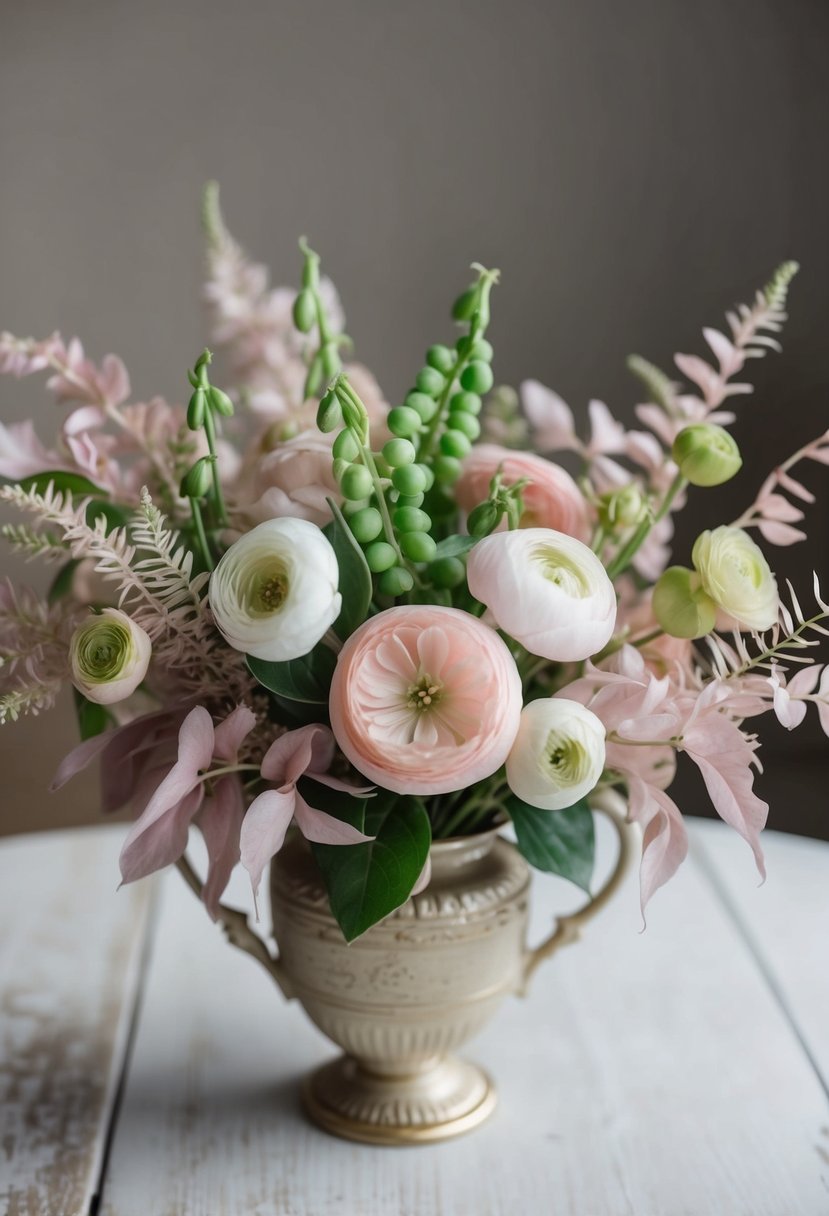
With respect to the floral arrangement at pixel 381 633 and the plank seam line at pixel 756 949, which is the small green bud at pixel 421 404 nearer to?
the floral arrangement at pixel 381 633

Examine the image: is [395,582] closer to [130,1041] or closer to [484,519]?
[484,519]

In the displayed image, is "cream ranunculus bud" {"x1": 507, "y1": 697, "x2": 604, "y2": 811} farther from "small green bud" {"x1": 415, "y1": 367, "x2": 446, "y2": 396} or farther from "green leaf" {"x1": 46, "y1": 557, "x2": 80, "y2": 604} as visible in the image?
"green leaf" {"x1": 46, "y1": 557, "x2": 80, "y2": 604}

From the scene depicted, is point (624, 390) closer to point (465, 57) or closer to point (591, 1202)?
point (465, 57)

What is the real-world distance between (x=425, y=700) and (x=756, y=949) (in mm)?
517

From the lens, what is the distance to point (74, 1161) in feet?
2.14

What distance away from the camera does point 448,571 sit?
0.57m

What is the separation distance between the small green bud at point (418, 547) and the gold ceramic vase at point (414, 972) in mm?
160

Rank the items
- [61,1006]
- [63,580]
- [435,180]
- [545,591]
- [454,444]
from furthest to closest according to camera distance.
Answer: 1. [435,180]
2. [61,1006]
3. [63,580]
4. [454,444]
5. [545,591]

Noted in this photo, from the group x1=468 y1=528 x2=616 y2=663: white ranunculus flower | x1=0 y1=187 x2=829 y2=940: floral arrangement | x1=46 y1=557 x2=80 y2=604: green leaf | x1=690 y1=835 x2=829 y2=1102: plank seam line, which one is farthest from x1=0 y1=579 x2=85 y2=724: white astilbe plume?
x1=690 y1=835 x2=829 y2=1102: plank seam line

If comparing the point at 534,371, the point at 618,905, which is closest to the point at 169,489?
the point at 618,905

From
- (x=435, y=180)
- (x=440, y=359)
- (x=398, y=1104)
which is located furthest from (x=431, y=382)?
(x=435, y=180)

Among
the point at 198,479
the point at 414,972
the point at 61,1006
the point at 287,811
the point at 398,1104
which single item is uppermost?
the point at 198,479

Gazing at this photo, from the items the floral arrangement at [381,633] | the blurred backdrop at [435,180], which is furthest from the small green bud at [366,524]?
the blurred backdrop at [435,180]

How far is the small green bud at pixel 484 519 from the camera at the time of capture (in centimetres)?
55
